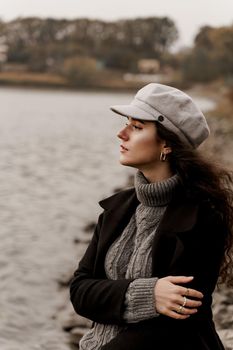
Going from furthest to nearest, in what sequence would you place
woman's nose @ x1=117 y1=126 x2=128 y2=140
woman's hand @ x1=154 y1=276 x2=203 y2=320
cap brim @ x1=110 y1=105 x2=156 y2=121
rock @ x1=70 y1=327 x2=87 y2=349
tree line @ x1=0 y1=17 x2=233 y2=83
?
1. tree line @ x1=0 y1=17 x2=233 y2=83
2. rock @ x1=70 y1=327 x2=87 y2=349
3. woman's nose @ x1=117 y1=126 x2=128 y2=140
4. cap brim @ x1=110 y1=105 x2=156 y2=121
5. woman's hand @ x1=154 y1=276 x2=203 y2=320

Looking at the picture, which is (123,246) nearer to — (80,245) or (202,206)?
(202,206)

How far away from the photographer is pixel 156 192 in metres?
3.07

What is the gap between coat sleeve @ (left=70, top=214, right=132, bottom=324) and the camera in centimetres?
300

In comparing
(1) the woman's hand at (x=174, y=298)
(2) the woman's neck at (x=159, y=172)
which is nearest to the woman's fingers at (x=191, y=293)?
(1) the woman's hand at (x=174, y=298)

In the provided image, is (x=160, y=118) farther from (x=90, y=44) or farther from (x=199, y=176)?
(x=90, y=44)

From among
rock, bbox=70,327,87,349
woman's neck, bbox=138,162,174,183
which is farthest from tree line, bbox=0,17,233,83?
woman's neck, bbox=138,162,174,183

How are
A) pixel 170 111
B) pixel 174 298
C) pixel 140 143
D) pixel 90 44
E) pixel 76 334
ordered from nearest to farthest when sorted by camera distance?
pixel 174 298 → pixel 170 111 → pixel 140 143 → pixel 76 334 → pixel 90 44

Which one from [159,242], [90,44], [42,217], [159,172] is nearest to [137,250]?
[159,242]

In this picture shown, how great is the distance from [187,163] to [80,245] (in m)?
9.60

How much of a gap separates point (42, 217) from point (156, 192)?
12372mm

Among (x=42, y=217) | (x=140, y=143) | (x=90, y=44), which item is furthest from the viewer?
(x=90, y=44)

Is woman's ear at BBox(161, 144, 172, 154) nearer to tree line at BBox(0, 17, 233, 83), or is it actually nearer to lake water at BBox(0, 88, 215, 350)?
lake water at BBox(0, 88, 215, 350)

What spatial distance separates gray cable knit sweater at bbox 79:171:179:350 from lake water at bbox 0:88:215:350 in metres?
4.20

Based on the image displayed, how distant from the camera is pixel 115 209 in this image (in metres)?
3.23
